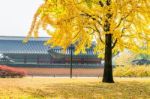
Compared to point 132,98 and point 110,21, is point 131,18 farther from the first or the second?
point 132,98

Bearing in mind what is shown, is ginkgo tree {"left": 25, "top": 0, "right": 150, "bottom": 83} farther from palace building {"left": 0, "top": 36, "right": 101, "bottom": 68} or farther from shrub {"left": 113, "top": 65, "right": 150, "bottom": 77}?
palace building {"left": 0, "top": 36, "right": 101, "bottom": 68}

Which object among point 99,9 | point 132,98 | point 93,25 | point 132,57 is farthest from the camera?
point 132,57

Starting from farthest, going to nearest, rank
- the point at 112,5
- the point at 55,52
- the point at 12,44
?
1. the point at 12,44
2. the point at 55,52
3. the point at 112,5

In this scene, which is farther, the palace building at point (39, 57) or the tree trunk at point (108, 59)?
the palace building at point (39, 57)

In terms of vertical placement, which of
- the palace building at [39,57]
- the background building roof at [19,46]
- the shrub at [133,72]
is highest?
the background building roof at [19,46]

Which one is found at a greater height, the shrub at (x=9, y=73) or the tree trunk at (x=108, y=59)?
the tree trunk at (x=108, y=59)

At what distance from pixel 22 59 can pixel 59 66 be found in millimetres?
10157

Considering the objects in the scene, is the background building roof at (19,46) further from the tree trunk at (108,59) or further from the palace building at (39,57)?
the tree trunk at (108,59)

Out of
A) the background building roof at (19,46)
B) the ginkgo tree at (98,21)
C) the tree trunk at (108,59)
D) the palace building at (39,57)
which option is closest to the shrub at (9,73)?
the ginkgo tree at (98,21)

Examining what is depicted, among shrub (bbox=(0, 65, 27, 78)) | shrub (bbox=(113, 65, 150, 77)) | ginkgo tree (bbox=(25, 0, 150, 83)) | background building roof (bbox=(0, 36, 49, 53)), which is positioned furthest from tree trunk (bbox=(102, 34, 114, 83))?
background building roof (bbox=(0, 36, 49, 53))

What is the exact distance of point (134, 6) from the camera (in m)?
24.4

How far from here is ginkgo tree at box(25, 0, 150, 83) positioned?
23.7m

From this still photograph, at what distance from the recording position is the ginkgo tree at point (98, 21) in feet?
77.7

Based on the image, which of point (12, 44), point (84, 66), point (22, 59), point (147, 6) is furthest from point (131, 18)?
point (12, 44)
